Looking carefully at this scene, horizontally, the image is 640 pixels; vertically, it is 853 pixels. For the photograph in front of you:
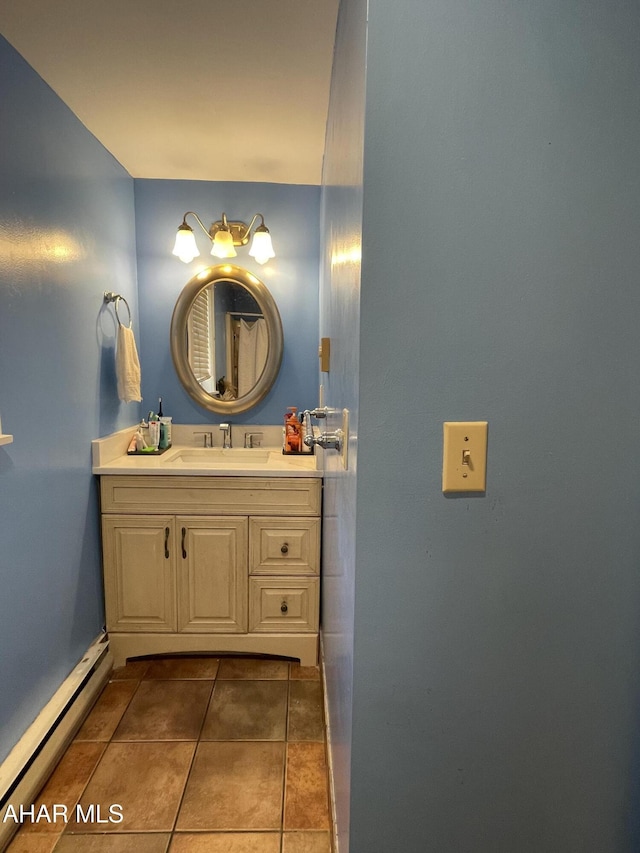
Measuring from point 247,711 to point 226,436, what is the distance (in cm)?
123

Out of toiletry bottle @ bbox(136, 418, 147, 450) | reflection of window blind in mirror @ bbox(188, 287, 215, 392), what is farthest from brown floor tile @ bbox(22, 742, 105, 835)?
reflection of window blind in mirror @ bbox(188, 287, 215, 392)

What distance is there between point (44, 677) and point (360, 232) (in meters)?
1.67

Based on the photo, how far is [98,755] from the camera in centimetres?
151

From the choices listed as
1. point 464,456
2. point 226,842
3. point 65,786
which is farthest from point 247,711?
point 464,456

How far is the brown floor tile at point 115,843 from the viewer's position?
1.21 m

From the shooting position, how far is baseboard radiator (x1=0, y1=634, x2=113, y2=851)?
1.27 m

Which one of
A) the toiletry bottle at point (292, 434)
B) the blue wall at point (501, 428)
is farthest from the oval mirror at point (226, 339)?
the blue wall at point (501, 428)

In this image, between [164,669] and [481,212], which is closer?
[481,212]

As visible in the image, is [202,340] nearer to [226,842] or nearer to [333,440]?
[333,440]

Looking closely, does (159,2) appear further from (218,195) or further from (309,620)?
(309,620)

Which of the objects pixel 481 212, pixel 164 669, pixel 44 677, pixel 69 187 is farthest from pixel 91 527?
pixel 481 212

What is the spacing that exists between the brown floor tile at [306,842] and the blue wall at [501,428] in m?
0.59

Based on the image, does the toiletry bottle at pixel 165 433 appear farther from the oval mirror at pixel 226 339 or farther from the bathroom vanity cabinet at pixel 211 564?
the bathroom vanity cabinet at pixel 211 564

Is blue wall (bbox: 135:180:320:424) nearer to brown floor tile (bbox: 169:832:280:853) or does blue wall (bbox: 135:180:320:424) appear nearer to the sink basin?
the sink basin
